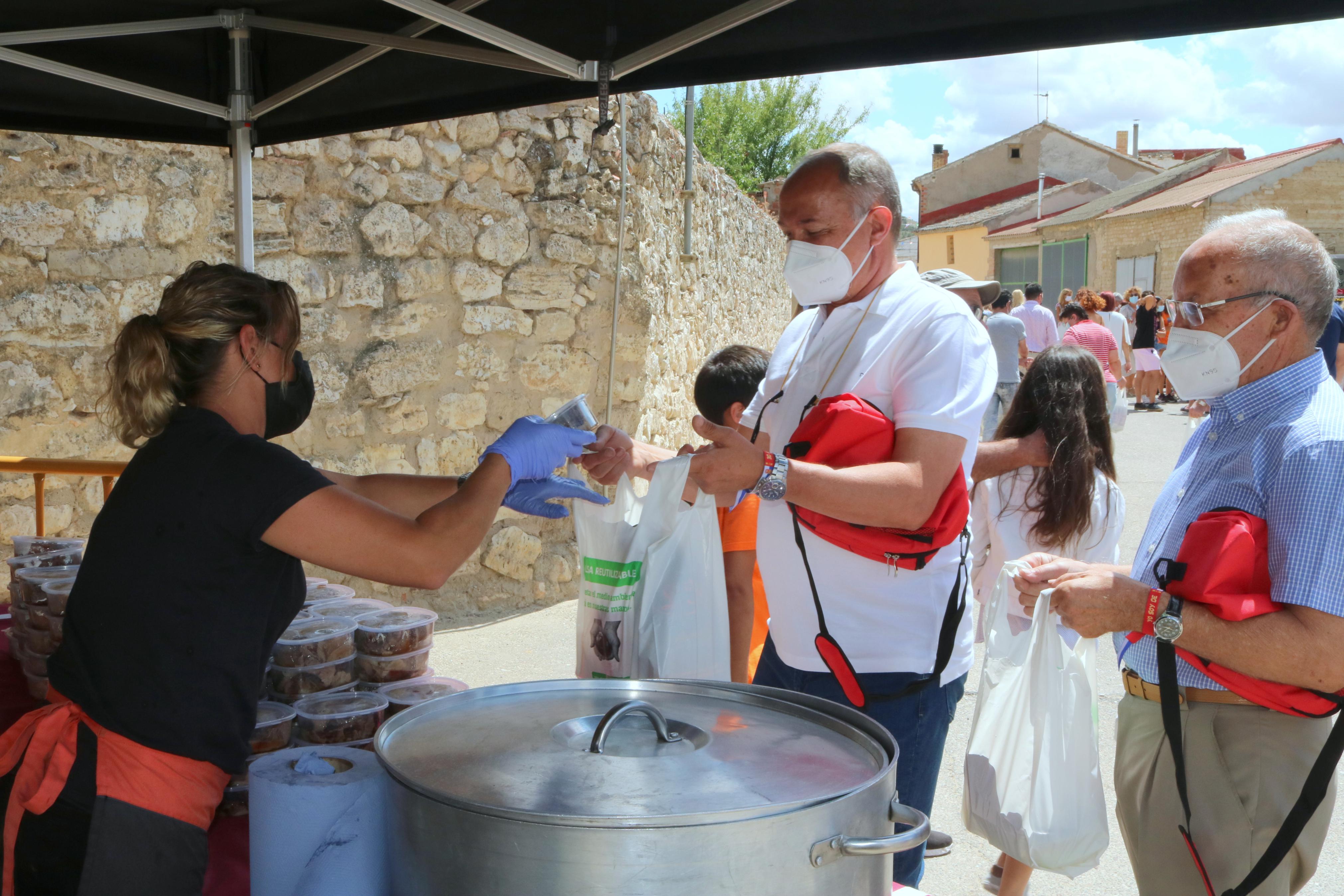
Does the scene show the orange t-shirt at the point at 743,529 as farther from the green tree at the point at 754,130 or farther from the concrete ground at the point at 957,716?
the green tree at the point at 754,130

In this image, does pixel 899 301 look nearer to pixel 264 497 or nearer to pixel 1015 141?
pixel 264 497

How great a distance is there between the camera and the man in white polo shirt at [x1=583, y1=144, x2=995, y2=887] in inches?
65.1

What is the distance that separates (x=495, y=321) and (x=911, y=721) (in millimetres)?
3831

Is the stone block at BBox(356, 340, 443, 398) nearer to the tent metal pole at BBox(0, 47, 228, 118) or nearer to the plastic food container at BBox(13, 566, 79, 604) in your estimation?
the tent metal pole at BBox(0, 47, 228, 118)

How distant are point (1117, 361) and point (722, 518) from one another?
806 cm

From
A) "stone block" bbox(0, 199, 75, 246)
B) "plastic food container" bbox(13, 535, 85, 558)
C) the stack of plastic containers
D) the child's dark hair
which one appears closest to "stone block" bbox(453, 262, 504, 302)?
"stone block" bbox(0, 199, 75, 246)

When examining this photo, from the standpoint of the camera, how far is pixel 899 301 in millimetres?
1824

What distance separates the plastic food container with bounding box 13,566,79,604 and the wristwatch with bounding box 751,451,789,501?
1524 mm

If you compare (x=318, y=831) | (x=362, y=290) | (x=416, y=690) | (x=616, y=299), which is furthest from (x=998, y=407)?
(x=318, y=831)

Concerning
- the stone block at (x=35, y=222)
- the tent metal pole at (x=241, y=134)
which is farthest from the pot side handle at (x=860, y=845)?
the stone block at (x=35, y=222)

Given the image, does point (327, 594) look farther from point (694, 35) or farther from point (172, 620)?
point (694, 35)

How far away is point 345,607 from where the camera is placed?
213 centimetres

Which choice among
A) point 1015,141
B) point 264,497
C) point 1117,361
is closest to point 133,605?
point 264,497

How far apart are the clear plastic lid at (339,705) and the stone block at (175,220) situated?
3.21m
